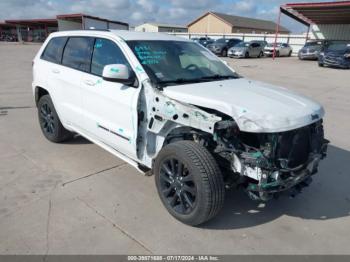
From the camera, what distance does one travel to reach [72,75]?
437 centimetres

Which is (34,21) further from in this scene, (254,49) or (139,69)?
(139,69)

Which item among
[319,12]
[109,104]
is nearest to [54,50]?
[109,104]

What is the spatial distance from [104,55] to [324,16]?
110 ft

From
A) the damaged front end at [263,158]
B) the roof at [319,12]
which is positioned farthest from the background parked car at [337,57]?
the damaged front end at [263,158]

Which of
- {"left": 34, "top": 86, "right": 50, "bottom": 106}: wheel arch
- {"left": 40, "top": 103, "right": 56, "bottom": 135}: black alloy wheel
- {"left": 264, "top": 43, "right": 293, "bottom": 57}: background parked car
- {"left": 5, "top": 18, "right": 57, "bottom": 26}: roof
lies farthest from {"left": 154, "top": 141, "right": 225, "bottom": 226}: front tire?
{"left": 5, "top": 18, "right": 57, "bottom": 26}: roof

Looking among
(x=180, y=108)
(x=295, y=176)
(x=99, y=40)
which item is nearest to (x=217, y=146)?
(x=180, y=108)

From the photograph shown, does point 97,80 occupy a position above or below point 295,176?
above

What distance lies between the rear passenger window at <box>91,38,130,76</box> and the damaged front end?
62.0 inches

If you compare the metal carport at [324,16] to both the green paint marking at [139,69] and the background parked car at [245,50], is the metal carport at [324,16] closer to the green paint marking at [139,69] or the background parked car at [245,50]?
the background parked car at [245,50]

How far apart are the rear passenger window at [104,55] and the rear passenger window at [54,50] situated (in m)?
1.02

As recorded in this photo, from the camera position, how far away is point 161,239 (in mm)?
2973

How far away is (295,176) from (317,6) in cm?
2787

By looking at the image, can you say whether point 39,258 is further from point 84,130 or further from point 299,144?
point 299,144

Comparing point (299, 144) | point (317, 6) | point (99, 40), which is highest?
point (317, 6)
